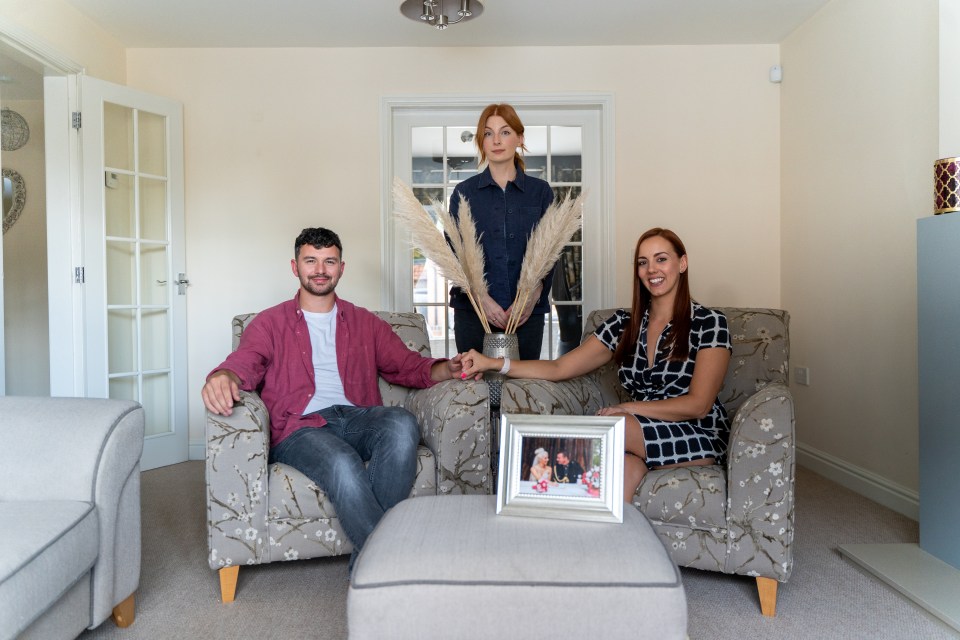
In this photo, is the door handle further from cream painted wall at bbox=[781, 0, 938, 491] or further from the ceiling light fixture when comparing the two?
cream painted wall at bbox=[781, 0, 938, 491]

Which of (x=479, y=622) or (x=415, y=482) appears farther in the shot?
(x=415, y=482)

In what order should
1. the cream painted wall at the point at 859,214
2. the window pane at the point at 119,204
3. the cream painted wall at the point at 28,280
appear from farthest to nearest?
the cream painted wall at the point at 28,280 < the window pane at the point at 119,204 < the cream painted wall at the point at 859,214

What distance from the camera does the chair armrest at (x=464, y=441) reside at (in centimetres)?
210

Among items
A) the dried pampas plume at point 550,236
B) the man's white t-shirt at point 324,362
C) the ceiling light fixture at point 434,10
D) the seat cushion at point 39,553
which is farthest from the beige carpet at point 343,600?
the ceiling light fixture at point 434,10

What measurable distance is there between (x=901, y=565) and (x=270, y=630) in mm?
1851

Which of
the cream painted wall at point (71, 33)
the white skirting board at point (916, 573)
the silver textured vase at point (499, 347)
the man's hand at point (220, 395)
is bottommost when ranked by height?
the white skirting board at point (916, 573)

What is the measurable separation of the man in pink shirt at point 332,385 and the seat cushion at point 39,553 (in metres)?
0.44

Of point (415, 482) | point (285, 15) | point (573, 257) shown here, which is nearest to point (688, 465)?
point (415, 482)

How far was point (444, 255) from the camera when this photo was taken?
2.15 meters

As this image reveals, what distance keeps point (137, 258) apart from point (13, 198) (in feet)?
4.83

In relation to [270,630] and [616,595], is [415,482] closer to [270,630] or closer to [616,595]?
[270,630]

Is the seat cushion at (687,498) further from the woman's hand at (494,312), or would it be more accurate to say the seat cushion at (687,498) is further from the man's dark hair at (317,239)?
the man's dark hair at (317,239)

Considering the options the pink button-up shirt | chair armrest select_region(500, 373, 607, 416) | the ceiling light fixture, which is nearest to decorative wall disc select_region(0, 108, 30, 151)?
the ceiling light fixture

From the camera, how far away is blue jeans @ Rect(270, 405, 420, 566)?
6.28ft
